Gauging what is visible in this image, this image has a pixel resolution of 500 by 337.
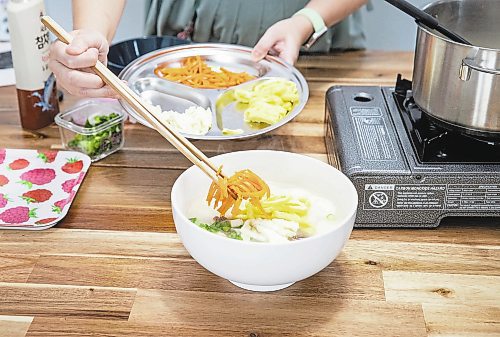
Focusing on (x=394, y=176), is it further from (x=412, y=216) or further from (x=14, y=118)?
(x=14, y=118)

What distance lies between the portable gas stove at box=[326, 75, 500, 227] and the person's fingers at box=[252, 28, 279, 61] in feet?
1.30

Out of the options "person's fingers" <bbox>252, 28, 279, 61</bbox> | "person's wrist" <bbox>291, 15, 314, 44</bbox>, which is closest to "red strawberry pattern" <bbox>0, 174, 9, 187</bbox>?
"person's fingers" <bbox>252, 28, 279, 61</bbox>

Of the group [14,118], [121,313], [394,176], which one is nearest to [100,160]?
[14,118]

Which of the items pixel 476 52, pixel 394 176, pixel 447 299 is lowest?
pixel 447 299

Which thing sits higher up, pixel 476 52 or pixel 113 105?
pixel 476 52

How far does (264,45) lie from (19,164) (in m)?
0.59

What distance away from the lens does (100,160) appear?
4.89ft

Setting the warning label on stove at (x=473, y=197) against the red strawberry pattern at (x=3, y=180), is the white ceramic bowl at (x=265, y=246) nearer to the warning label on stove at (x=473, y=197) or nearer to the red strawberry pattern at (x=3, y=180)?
the warning label on stove at (x=473, y=197)

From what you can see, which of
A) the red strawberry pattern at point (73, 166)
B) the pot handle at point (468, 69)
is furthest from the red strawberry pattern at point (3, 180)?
the pot handle at point (468, 69)

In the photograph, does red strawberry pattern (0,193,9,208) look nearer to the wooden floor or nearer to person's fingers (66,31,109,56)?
the wooden floor

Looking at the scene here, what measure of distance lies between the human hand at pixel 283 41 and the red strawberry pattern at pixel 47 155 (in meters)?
0.49

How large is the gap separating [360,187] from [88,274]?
462 mm

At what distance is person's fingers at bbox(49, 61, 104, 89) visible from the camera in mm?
1359

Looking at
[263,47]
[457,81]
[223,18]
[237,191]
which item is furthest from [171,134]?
[223,18]
